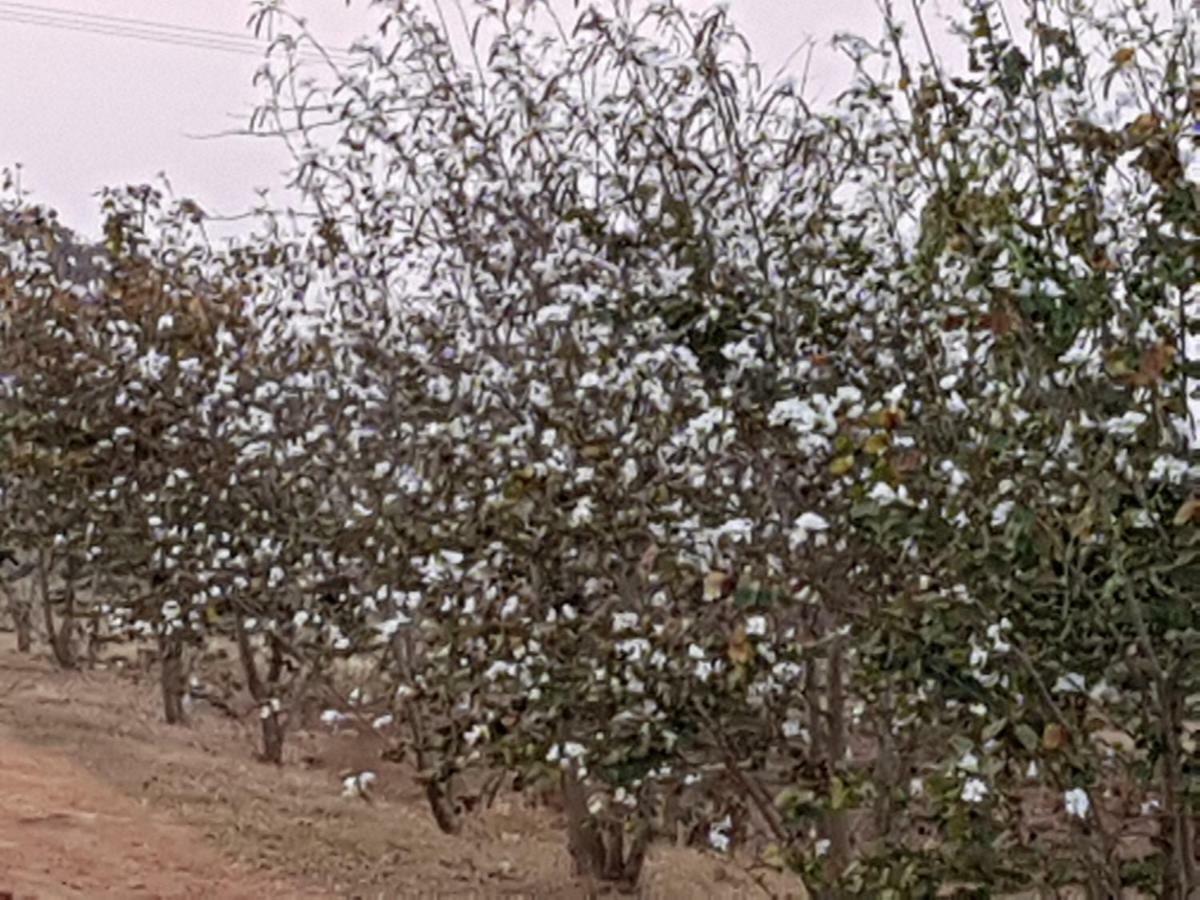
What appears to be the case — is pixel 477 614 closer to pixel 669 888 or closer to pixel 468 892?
pixel 468 892

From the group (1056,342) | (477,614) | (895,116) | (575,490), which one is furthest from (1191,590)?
(477,614)

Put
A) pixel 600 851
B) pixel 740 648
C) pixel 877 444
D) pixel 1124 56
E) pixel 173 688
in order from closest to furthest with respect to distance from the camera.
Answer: pixel 877 444 → pixel 1124 56 → pixel 740 648 → pixel 600 851 → pixel 173 688

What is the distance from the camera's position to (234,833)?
25.9 ft

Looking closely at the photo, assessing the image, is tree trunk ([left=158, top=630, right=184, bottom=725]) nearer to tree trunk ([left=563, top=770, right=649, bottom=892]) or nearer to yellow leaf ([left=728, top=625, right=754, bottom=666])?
tree trunk ([left=563, top=770, right=649, bottom=892])

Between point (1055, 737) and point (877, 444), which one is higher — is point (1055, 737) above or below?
below

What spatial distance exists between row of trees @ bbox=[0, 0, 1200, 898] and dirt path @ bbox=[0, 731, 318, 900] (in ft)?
3.97

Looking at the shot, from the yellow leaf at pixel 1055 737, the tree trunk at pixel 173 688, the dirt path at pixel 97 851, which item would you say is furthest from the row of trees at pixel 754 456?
the tree trunk at pixel 173 688

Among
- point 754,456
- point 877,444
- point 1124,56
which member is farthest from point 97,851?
point 1124,56

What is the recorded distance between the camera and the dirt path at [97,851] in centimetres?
661

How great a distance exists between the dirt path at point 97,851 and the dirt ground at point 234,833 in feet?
0.04

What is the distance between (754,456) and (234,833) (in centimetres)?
434

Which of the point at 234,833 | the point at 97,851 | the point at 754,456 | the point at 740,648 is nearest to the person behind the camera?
the point at 740,648

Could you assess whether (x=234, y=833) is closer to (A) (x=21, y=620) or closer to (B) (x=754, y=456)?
(B) (x=754, y=456)

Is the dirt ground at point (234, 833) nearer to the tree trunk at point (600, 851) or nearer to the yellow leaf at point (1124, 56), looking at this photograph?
the tree trunk at point (600, 851)
